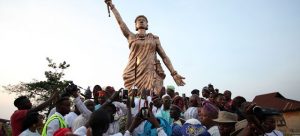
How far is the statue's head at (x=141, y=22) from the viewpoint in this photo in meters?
12.4

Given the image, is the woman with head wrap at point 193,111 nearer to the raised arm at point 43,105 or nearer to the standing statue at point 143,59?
the raised arm at point 43,105

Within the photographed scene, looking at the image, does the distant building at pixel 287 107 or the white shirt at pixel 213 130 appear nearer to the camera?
Answer: the white shirt at pixel 213 130

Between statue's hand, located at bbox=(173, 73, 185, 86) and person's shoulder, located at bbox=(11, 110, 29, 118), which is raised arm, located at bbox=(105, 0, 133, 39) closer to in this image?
statue's hand, located at bbox=(173, 73, 185, 86)

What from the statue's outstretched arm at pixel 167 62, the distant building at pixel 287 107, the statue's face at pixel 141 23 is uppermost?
the statue's face at pixel 141 23

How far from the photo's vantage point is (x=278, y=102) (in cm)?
2781

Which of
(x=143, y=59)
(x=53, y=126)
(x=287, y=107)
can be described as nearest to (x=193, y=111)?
(x=53, y=126)

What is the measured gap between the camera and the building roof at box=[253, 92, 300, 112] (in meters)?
25.2

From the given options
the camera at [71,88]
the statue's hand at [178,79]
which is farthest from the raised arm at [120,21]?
the camera at [71,88]

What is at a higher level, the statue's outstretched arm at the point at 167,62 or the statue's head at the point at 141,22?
the statue's head at the point at 141,22

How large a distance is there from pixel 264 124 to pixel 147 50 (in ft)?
28.6

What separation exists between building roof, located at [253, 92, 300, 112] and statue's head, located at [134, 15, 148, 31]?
53.6ft

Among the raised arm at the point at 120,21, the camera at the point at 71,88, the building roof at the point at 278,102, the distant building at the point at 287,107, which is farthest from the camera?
the building roof at the point at 278,102

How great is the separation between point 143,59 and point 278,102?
19.7 metres

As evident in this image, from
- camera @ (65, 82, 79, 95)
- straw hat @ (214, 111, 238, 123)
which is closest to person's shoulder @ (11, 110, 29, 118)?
camera @ (65, 82, 79, 95)
